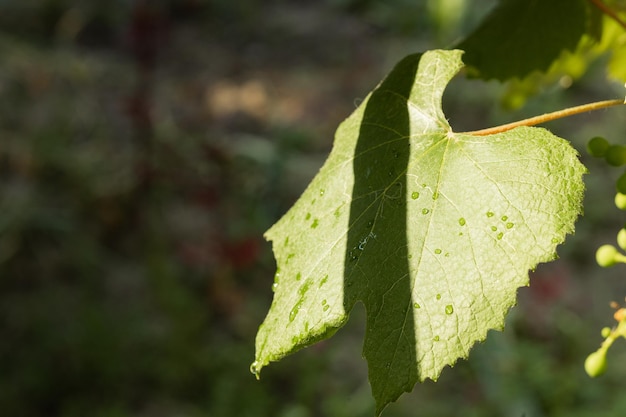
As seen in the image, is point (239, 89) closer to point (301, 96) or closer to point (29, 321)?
point (301, 96)

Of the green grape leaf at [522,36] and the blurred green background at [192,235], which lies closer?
the green grape leaf at [522,36]

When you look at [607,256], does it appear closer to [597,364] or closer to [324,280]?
[597,364]

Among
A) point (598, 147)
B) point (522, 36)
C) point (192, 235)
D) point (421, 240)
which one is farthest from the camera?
point (192, 235)

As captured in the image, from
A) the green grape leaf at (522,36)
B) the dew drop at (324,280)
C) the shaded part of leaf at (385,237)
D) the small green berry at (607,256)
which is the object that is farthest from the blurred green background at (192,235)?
the dew drop at (324,280)

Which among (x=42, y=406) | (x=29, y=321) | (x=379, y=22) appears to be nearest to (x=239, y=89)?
(x=379, y=22)

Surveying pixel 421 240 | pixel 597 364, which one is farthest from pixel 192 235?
pixel 421 240

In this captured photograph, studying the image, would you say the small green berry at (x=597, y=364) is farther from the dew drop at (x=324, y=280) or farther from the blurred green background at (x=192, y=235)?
the blurred green background at (x=192, y=235)

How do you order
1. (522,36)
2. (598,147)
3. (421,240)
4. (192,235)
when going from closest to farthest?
(421,240) < (598,147) < (522,36) < (192,235)
